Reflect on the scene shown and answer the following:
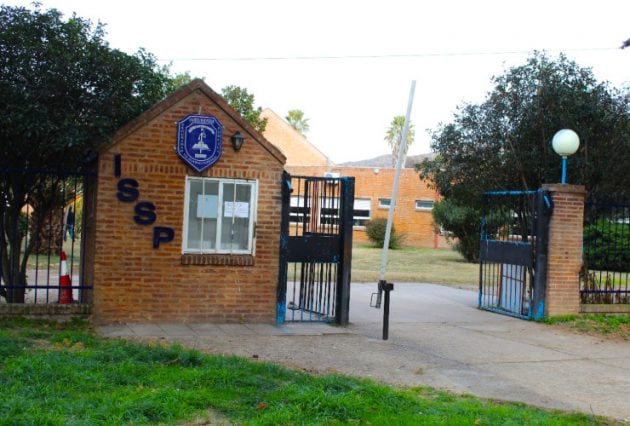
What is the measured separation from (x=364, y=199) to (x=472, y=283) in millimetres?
22096

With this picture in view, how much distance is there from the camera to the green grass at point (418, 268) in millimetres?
20438

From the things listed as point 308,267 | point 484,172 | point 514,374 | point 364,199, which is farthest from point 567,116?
point 364,199

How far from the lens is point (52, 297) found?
12.8 meters

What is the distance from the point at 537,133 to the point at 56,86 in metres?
8.66

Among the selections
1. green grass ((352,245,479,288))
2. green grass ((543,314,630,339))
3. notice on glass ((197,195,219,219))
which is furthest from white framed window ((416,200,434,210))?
notice on glass ((197,195,219,219))

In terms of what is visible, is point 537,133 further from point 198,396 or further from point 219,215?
point 198,396

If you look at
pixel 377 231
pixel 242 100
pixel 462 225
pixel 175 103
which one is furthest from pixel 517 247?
pixel 377 231

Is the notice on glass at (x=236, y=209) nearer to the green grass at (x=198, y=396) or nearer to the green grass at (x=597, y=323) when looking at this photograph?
the green grass at (x=198, y=396)

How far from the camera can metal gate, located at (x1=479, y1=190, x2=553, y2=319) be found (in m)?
12.7

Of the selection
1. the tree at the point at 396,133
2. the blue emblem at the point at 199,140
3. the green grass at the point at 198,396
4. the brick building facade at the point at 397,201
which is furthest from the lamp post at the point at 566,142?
the tree at the point at 396,133

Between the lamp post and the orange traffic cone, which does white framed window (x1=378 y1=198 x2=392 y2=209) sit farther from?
the orange traffic cone

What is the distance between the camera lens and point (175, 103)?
10.3 meters

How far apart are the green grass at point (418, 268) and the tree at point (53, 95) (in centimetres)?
1027

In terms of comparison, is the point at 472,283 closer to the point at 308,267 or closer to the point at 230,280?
the point at 308,267
